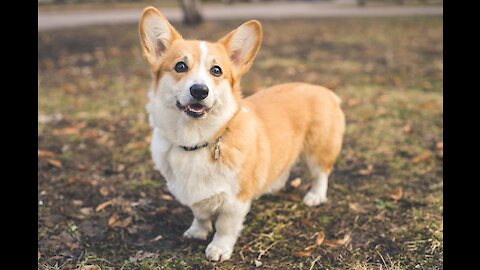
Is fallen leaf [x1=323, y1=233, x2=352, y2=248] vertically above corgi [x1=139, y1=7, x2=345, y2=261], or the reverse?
corgi [x1=139, y1=7, x2=345, y2=261]

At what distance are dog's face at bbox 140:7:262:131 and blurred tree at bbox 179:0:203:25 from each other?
8674 mm

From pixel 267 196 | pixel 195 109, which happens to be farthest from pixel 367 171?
pixel 195 109

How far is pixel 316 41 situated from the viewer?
390 inches

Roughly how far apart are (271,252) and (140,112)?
3.08 m

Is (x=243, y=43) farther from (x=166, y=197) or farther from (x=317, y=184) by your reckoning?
(x=166, y=197)

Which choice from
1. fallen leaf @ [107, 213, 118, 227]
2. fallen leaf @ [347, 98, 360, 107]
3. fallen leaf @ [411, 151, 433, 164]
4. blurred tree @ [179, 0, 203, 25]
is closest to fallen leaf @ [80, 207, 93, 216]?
fallen leaf @ [107, 213, 118, 227]

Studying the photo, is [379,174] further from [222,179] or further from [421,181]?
[222,179]

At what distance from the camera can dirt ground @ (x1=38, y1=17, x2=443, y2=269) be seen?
2.97 m

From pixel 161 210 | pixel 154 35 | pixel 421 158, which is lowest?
pixel 421 158

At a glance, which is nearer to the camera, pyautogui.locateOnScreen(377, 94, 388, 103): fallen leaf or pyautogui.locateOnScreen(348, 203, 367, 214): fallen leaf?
pyautogui.locateOnScreen(348, 203, 367, 214): fallen leaf

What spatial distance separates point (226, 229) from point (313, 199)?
0.91m

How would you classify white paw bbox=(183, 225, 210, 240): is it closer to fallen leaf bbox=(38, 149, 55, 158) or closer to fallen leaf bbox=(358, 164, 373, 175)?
fallen leaf bbox=(358, 164, 373, 175)

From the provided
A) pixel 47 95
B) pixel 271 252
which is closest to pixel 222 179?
pixel 271 252

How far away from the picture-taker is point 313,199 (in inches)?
142
